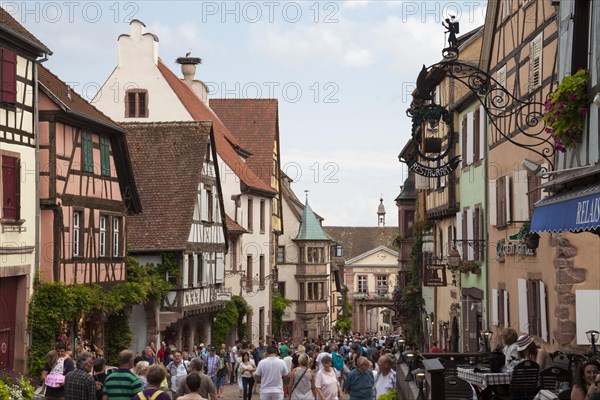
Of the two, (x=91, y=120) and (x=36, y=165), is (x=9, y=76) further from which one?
(x=91, y=120)

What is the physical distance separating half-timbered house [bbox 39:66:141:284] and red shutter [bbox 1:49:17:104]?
1.95m

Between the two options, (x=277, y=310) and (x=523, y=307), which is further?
(x=277, y=310)

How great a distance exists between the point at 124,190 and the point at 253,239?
21.2 meters

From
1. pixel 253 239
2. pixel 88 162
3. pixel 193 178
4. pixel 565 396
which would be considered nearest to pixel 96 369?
pixel 565 396

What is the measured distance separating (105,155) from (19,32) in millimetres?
6505

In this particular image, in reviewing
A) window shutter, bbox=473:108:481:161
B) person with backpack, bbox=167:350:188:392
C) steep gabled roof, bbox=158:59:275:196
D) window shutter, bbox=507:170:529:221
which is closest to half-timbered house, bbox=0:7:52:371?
person with backpack, bbox=167:350:188:392

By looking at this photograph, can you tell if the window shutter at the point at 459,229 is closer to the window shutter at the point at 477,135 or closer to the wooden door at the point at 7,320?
the window shutter at the point at 477,135

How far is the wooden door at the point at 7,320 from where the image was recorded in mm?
24078

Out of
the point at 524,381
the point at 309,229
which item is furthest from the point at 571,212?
the point at 309,229

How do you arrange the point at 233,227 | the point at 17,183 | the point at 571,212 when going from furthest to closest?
the point at 233,227, the point at 17,183, the point at 571,212

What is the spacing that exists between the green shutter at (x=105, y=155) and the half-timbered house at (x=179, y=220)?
6382 millimetres

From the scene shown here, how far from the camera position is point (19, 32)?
24.5 meters

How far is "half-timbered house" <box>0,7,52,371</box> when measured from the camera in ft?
78.3

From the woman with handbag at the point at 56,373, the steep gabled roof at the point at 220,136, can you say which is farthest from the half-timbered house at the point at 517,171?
the steep gabled roof at the point at 220,136
